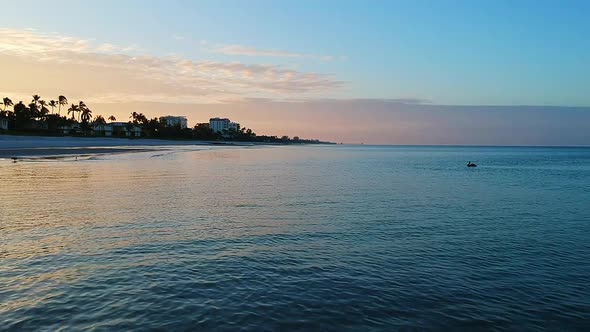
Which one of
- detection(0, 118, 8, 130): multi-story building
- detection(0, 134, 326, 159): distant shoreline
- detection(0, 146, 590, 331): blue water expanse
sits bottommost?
detection(0, 146, 590, 331): blue water expanse

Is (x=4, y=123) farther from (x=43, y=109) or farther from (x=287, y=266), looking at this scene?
(x=287, y=266)

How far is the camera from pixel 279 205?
82.1ft

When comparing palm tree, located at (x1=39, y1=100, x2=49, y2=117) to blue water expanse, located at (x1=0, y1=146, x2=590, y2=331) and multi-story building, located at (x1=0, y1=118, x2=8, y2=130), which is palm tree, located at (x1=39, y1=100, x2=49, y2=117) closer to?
multi-story building, located at (x1=0, y1=118, x2=8, y2=130)

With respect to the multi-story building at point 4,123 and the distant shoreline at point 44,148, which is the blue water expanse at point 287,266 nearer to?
the distant shoreline at point 44,148

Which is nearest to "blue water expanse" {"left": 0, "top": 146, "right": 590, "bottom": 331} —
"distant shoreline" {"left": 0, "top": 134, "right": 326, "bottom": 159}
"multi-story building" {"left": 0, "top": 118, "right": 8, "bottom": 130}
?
"distant shoreline" {"left": 0, "top": 134, "right": 326, "bottom": 159}

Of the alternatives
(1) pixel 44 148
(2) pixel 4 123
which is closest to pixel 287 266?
(1) pixel 44 148

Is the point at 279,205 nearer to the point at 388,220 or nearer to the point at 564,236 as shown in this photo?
the point at 388,220

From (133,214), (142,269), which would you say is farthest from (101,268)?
(133,214)

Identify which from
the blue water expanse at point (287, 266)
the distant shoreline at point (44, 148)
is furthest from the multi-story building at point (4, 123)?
the blue water expanse at point (287, 266)

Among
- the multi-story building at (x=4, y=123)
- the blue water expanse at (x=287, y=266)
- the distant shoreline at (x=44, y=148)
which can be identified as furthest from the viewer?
the multi-story building at (x=4, y=123)

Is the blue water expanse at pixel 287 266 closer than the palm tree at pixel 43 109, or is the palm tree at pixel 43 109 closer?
the blue water expanse at pixel 287 266

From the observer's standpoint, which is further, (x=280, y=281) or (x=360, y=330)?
(x=280, y=281)

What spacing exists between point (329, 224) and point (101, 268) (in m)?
10.4

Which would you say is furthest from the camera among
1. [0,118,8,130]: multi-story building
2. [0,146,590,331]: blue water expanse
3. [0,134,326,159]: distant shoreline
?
[0,118,8,130]: multi-story building
